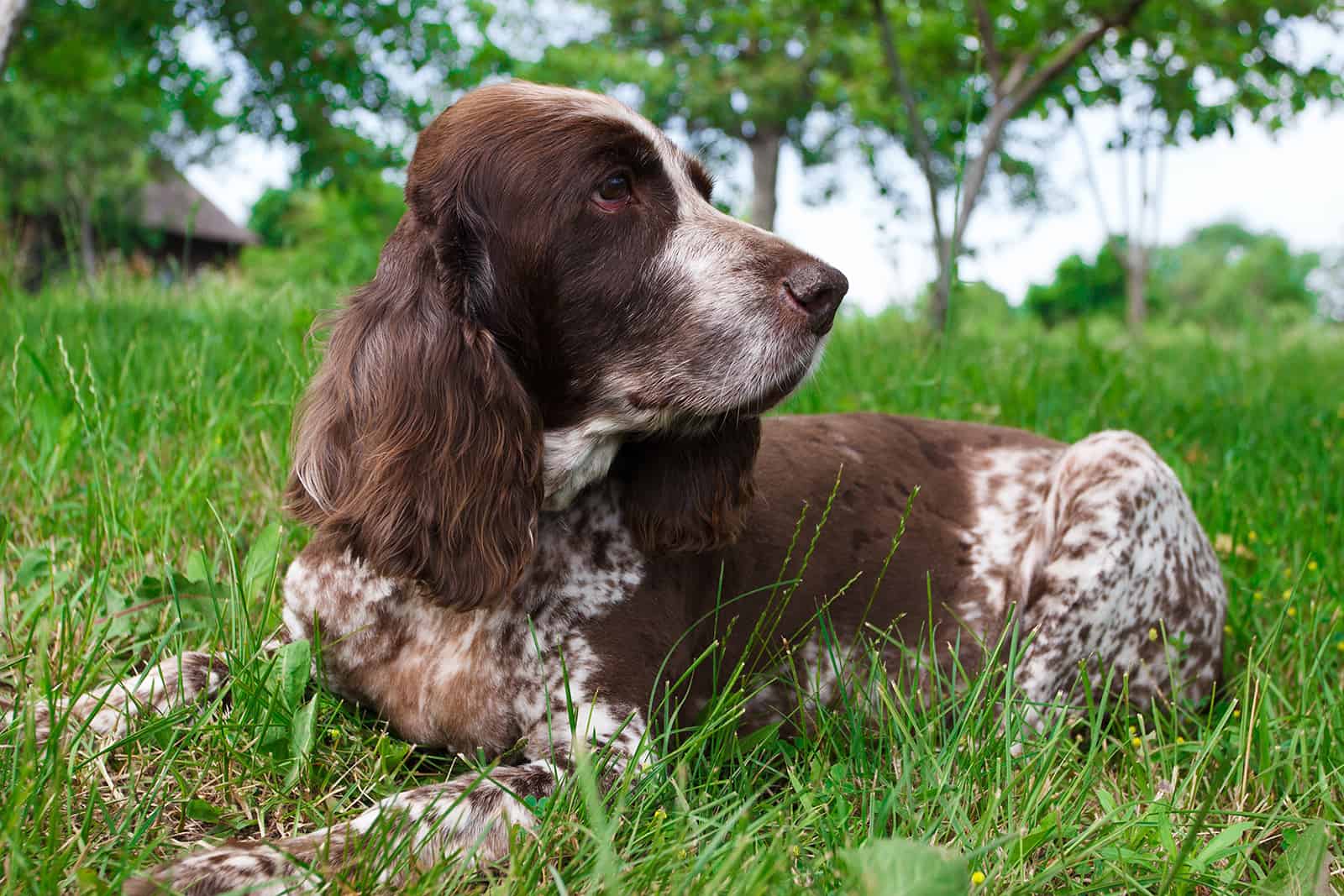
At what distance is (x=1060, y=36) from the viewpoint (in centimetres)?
847

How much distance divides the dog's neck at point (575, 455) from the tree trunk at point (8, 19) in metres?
3.99

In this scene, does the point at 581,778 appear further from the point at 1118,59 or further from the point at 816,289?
the point at 1118,59

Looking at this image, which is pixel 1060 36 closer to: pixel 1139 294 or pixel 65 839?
pixel 65 839

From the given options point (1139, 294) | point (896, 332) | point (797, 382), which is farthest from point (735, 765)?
point (1139, 294)

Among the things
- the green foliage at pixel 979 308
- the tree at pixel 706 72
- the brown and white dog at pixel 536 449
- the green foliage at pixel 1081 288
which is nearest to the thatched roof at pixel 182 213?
the tree at pixel 706 72

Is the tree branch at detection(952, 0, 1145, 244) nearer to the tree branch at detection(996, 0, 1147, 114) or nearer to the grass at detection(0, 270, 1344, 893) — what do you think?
the tree branch at detection(996, 0, 1147, 114)

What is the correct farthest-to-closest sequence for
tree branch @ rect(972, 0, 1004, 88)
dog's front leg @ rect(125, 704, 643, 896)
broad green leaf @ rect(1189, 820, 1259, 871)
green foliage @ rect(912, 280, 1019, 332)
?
green foliage @ rect(912, 280, 1019, 332)
tree branch @ rect(972, 0, 1004, 88)
broad green leaf @ rect(1189, 820, 1259, 871)
dog's front leg @ rect(125, 704, 643, 896)

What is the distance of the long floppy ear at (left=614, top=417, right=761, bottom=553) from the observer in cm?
224

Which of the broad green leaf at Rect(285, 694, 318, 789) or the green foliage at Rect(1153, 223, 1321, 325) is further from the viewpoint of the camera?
the green foliage at Rect(1153, 223, 1321, 325)

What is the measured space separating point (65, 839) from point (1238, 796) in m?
2.19

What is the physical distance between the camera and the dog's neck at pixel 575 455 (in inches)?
85.7

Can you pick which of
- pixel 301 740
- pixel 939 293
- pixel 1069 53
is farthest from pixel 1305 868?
pixel 1069 53

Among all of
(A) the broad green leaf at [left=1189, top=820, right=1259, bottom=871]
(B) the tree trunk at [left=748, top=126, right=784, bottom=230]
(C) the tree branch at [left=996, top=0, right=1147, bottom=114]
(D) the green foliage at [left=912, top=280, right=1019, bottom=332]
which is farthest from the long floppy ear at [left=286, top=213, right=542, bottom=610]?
(B) the tree trunk at [left=748, top=126, right=784, bottom=230]

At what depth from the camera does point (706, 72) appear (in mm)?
24562
